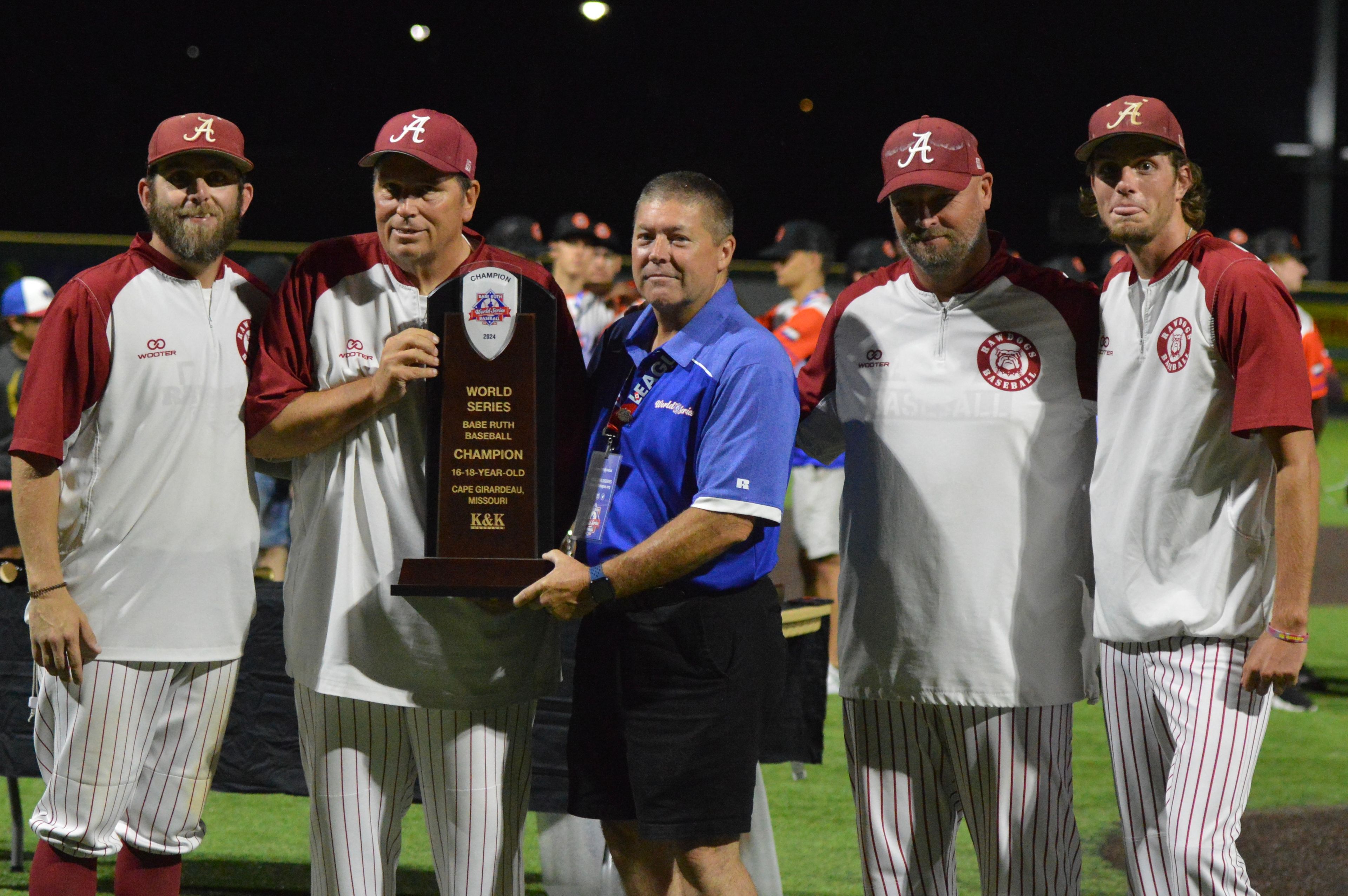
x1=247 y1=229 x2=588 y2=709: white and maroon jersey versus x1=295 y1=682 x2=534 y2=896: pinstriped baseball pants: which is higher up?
x1=247 y1=229 x2=588 y2=709: white and maroon jersey

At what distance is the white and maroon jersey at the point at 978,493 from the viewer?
9.59 ft

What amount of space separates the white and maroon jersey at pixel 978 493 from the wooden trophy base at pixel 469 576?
31.4 inches

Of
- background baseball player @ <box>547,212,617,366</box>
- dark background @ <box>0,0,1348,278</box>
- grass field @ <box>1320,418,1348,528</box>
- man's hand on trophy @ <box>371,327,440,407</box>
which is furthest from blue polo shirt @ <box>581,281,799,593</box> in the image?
dark background @ <box>0,0,1348,278</box>

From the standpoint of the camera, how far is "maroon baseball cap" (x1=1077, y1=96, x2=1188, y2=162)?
2.88 meters

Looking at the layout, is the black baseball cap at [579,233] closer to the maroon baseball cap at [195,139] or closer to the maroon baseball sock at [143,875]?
the maroon baseball cap at [195,139]

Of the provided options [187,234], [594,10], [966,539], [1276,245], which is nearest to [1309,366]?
[1276,245]

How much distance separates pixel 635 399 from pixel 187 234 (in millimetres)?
1109

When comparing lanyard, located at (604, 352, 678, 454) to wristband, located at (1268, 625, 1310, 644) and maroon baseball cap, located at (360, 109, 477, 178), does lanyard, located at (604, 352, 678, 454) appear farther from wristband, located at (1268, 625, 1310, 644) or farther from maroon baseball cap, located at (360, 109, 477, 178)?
wristband, located at (1268, 625, 1310, 644)

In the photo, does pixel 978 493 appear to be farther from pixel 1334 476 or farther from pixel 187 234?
pixel 1334 476

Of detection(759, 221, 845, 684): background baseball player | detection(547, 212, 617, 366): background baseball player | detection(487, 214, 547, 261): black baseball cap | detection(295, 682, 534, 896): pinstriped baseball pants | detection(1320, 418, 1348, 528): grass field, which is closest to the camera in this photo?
detection(295, 682, 534, 896): pinstriped baseball pants

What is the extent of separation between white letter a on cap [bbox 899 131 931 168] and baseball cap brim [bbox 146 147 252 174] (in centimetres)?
146

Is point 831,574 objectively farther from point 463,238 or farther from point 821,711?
point 463,238

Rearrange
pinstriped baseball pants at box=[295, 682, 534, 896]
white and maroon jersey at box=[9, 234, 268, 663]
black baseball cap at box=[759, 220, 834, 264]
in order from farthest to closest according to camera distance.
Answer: black baseball cap at box=[759, 220, 834, 264] → white and maroon jersey at box=[9, 234, 268, 663] → pinstriped baseball pants at box=[295, 682, 534, 896]

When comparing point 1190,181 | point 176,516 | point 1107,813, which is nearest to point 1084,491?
point 1190,181
